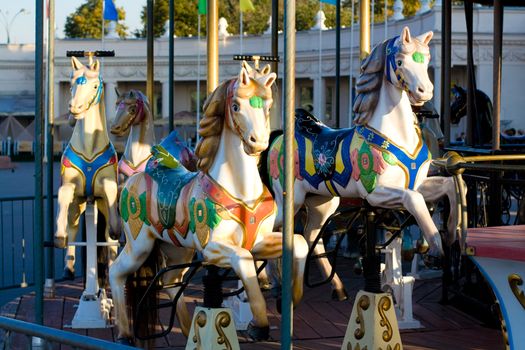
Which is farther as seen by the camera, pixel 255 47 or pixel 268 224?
pixel 255 47

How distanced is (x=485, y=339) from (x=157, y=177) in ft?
9.61

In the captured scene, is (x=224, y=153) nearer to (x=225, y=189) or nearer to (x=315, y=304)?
(x=225, y=189)

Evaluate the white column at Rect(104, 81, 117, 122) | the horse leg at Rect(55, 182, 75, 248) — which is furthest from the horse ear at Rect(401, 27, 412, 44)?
the white column at Rect(104, 81, 117, 122)

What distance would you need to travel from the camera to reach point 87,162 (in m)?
8.70

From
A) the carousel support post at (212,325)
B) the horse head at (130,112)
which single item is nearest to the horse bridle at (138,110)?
the horse head at (130,112)

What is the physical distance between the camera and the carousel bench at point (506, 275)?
Result: 4352 millimetres

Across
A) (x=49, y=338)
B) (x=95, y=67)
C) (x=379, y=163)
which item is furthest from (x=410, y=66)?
(x=49, y=338)

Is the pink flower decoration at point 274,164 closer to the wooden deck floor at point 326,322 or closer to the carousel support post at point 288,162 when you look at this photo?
the wooden deck floor at point 326,322

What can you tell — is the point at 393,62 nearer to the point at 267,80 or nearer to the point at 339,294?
the point at 267,80

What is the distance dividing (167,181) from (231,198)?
0.68 m

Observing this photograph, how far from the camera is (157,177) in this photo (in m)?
6.43

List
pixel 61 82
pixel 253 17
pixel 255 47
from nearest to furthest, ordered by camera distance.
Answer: pixel 255 47, pixel 61 82, pixel 253 17

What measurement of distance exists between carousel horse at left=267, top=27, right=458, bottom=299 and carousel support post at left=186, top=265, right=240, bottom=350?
4.49ft

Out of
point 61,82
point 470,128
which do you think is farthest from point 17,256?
point 61,82
